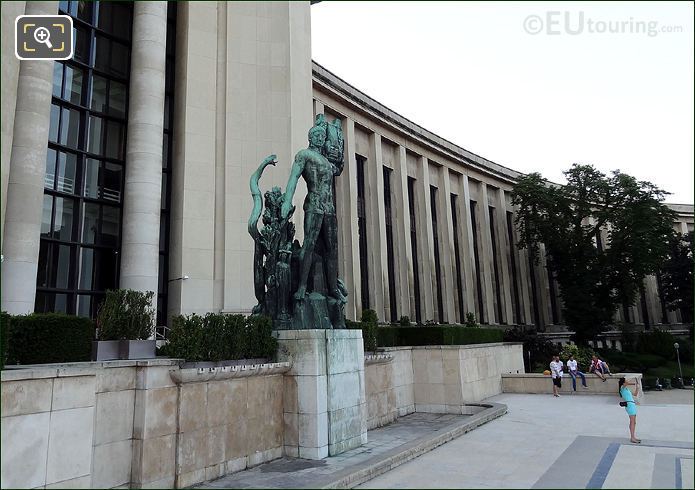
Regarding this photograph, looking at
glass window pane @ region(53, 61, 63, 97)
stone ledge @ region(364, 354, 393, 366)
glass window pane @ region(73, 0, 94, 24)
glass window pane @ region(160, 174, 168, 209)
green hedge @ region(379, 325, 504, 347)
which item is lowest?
stone ledge @ region(364, 354, 393, 366)

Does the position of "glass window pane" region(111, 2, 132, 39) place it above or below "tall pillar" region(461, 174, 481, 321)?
above

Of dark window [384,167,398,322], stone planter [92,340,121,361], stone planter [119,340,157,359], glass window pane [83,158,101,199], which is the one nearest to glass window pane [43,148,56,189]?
glass window pane [83,158,101,199]

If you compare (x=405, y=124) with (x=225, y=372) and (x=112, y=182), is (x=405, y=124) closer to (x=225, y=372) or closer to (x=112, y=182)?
(x=112, y=182)

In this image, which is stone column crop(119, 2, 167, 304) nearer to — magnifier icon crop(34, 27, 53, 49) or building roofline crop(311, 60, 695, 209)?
building roofline crop(311, 60, 695, 209)

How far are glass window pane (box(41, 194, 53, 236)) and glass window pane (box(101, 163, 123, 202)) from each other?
2.41 m

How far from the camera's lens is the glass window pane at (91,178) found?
75.7 ft

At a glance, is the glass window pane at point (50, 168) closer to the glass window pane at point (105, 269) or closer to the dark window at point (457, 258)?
the glass window pane at point (105, 269)

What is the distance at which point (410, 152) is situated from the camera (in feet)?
124

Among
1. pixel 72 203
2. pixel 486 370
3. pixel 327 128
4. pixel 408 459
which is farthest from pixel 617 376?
pixel 72 203

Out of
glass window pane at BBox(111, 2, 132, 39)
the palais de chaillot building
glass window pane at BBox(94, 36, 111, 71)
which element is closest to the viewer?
the palais de chaillot building

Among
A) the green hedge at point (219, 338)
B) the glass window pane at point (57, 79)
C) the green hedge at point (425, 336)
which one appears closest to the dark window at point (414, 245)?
the green hedge at point (425, 336)

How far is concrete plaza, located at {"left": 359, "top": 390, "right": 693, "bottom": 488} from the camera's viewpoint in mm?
7938

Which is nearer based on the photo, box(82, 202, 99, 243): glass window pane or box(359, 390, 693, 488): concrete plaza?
box(359, 390, 693, 488): concrete plaza

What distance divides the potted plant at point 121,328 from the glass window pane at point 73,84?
15.8 meters
